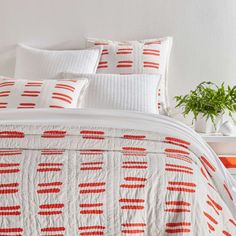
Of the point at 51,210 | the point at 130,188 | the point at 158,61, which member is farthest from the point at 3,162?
the point at 158,61

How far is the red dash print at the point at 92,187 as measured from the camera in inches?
72.4

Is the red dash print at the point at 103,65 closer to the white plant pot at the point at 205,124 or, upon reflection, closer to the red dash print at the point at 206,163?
the white plant pot at the point at 205,124

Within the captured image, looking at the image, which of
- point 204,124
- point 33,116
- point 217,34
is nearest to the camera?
point 33,116

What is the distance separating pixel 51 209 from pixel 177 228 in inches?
15.6

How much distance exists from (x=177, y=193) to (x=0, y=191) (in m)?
0.56

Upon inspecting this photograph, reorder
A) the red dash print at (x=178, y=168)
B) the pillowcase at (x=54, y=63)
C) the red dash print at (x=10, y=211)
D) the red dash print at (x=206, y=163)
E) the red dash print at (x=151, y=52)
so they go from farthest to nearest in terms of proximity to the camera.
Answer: the red dash print at (x=151, y=52) → the pillowcase at (x=54, y=63) → the red dash print at (x=206, y=163) → the red dash print at (x=178, y=168) → the red dash print at (x=10, y=211)

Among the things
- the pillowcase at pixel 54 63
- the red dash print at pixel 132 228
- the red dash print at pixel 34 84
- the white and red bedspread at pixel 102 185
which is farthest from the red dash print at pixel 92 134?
the pillowcase at pixel 54 63

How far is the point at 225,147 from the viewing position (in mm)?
3678

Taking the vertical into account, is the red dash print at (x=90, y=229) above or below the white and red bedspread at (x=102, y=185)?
below

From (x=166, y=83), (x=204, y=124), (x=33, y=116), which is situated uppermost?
(x=166, y=83)

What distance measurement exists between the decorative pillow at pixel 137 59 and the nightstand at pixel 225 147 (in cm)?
35

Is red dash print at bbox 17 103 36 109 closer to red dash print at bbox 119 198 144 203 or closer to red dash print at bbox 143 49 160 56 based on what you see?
red dash print at bbox 143 49 160 56

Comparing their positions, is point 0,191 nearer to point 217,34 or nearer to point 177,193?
point 177,193

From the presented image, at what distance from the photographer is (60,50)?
3.91 m
